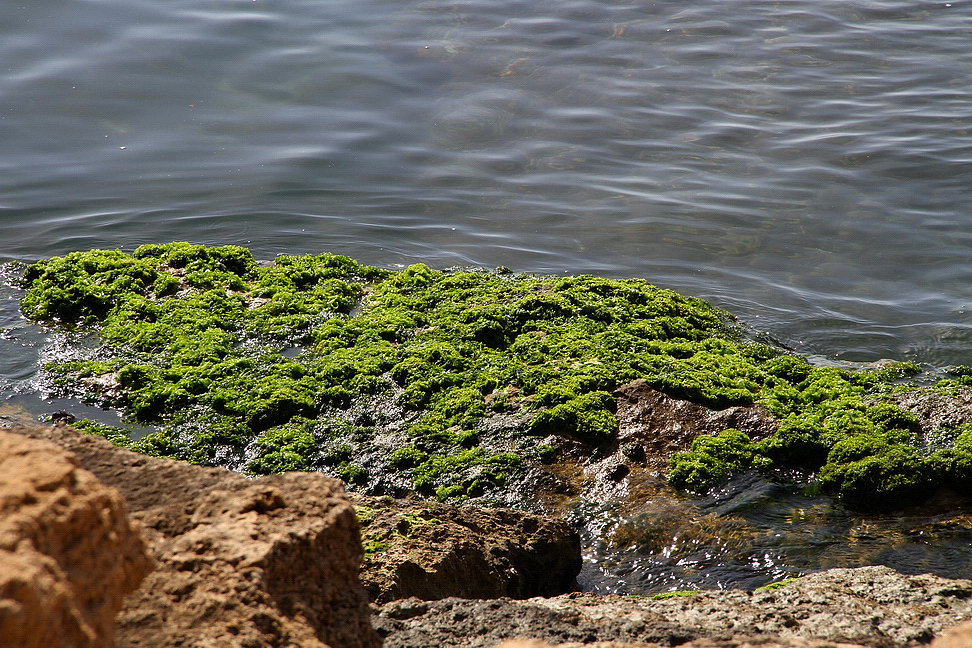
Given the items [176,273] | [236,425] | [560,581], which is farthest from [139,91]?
[560,581]

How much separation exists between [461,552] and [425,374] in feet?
8.64

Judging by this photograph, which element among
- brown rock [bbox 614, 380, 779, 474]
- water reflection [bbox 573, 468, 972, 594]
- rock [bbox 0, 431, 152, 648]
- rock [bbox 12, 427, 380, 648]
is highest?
rock [bbox 0, 431, 152, 648]

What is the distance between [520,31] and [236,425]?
13011mm

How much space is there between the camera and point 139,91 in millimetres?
14445

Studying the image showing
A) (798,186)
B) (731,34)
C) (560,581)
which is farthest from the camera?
(731,34)

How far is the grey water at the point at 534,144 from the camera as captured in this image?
10.6 metres

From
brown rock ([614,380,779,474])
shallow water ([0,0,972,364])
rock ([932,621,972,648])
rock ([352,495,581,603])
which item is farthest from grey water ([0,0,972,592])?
rock ([932,621,972,648])

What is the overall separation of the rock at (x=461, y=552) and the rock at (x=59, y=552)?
78.3 inches

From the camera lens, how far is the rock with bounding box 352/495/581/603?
4391mm

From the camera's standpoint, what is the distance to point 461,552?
183 inches

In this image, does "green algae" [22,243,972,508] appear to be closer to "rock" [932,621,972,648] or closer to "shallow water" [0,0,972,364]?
"shallow water" [0,0,972,364]

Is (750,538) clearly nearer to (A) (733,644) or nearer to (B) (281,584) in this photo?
(A) (733,644)

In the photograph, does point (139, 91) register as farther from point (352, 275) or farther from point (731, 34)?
point (731, 34)

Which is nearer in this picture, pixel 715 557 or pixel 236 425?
pixel 715 557
